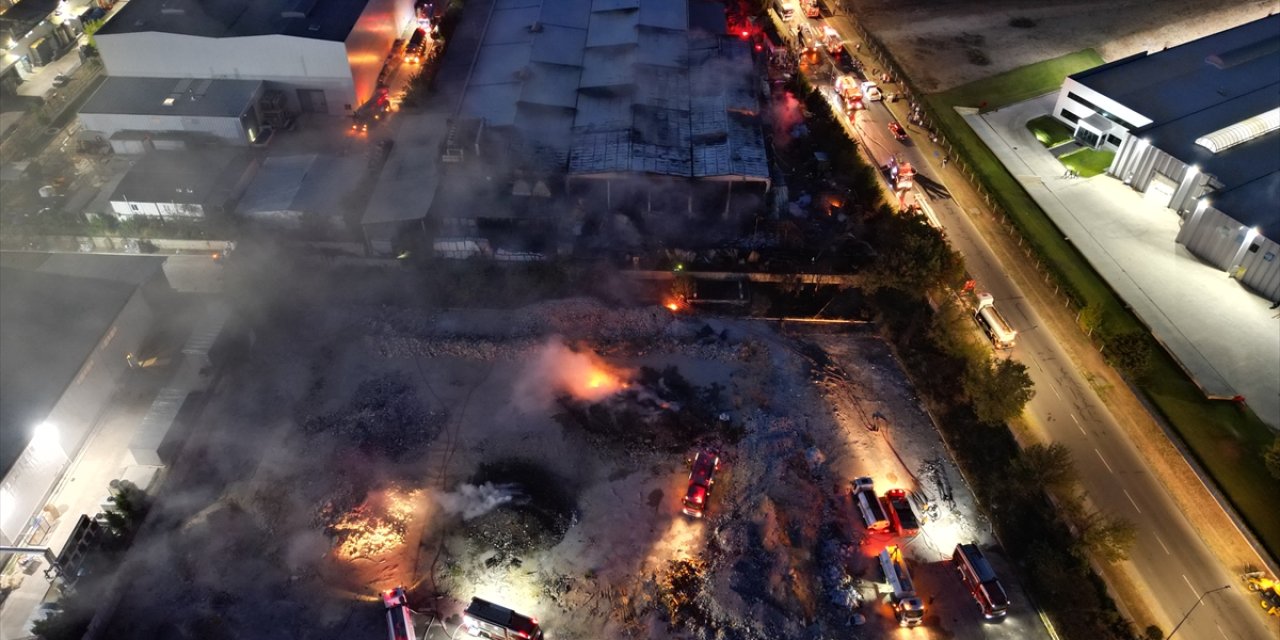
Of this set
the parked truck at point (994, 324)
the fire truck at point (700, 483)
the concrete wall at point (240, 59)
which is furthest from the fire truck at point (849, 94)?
the concrete wall at point (240, 59)

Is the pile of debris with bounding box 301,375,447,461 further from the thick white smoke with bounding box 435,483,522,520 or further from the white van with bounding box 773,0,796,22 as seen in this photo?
the white van with bounding box 773,0,796,22

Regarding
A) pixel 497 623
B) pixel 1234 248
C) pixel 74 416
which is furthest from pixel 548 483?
pixel 1234 248

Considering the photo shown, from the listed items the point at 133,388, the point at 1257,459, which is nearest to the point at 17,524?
the point at 133,388

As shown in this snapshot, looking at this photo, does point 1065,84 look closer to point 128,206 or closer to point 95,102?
point 128,206

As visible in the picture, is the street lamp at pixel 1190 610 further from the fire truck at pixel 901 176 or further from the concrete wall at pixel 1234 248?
the fire truck at pixel 901 176

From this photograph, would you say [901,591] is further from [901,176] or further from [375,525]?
[901,176]

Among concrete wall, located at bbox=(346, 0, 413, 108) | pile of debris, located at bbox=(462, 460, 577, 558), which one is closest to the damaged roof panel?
concrete wall, located at bbox=(346, 0, 413, 108)
